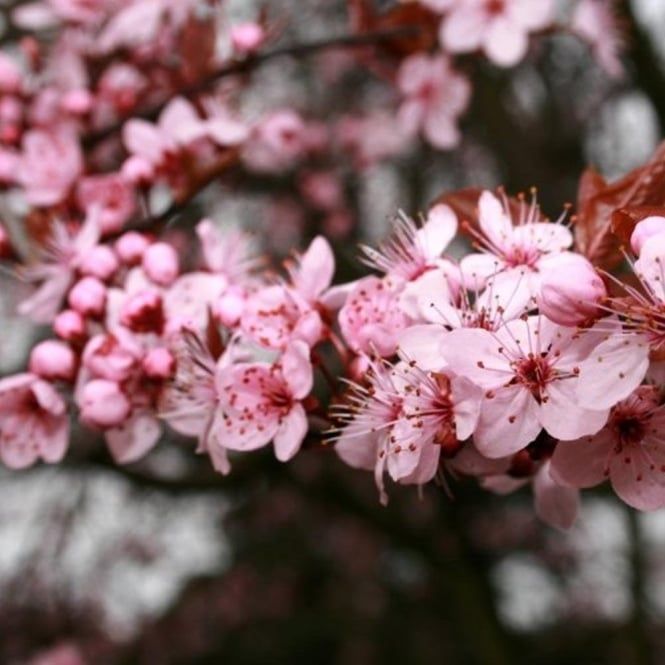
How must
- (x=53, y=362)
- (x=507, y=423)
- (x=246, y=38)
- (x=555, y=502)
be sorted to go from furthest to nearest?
(x=246, y=38)
(x=53, y=362)
(x=555, y=502)
(x=507, y=423)

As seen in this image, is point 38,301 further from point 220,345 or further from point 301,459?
point 301,459

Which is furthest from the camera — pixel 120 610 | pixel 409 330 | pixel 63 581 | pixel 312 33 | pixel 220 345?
pixel 120 610

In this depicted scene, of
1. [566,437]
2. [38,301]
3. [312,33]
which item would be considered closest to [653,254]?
[566,437]

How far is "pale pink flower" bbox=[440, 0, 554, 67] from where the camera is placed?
2301 mm

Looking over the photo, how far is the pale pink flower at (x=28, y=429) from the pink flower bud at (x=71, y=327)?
73 millimetres

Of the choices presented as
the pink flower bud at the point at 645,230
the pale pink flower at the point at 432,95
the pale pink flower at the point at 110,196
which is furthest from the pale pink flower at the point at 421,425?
the pale pink flower at the point at 432,95

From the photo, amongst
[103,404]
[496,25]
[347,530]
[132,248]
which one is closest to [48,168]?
[132,248]

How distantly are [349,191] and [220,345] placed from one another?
3.01m

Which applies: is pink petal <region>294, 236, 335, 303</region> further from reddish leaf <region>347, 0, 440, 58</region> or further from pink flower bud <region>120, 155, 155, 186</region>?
reddish leaf <region>347, 0, 440, 58</region>

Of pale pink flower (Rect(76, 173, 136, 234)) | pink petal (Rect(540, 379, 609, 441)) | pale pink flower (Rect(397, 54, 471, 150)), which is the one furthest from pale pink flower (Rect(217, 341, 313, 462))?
pale pink flower (Rect(397, 54, 471, 150))

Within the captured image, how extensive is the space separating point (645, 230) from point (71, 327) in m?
0.80

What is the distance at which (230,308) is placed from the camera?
1414 mm

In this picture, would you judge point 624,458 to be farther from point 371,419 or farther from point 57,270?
point 57,270

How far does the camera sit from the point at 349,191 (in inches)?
172
